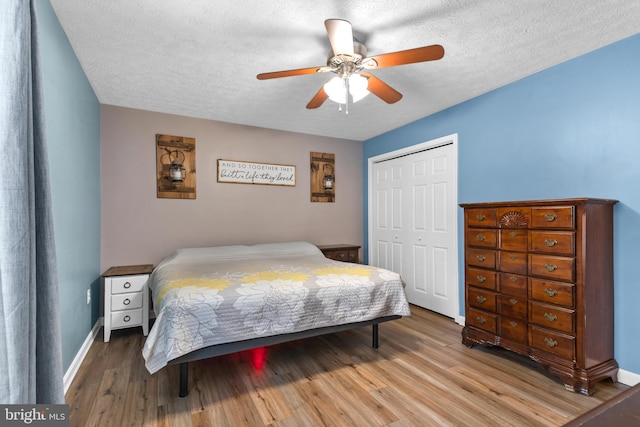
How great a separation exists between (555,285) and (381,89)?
1.92 m

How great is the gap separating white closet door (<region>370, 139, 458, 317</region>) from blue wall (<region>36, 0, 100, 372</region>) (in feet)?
11.6

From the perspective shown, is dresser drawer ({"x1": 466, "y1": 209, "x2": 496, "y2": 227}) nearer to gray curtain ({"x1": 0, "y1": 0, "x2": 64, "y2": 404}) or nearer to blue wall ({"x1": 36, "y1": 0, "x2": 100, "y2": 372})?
gray curtain ({"x1": 0, "y1": 0, "x2": 64, "y2": 404})

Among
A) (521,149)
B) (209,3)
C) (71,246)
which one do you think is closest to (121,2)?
(209,3)

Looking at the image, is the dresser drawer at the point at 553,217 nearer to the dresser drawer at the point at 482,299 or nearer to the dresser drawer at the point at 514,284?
the dresser drawer at the point at 514,284

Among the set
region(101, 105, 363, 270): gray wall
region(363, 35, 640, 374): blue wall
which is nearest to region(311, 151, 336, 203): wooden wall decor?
region(101, 105, 363, 270): gray wall

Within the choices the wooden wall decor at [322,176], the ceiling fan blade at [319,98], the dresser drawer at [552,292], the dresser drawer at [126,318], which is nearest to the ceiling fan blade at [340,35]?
the ceiling fan blade at [319,98]

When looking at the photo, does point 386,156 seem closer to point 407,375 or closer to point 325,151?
point 325,151

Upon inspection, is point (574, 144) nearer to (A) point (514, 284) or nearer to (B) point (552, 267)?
(B) point (552, 267)

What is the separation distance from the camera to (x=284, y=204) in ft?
14.4

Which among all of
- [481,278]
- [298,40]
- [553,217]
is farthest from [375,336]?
[298,40]

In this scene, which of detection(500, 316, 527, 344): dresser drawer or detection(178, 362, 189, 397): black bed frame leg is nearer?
detection(178, 362, 189, 397): black bed frame leg

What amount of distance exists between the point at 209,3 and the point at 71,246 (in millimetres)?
1966

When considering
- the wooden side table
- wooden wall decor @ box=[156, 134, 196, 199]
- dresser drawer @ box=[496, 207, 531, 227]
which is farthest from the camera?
the wooden side table

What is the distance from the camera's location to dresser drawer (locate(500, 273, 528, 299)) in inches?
93.0
